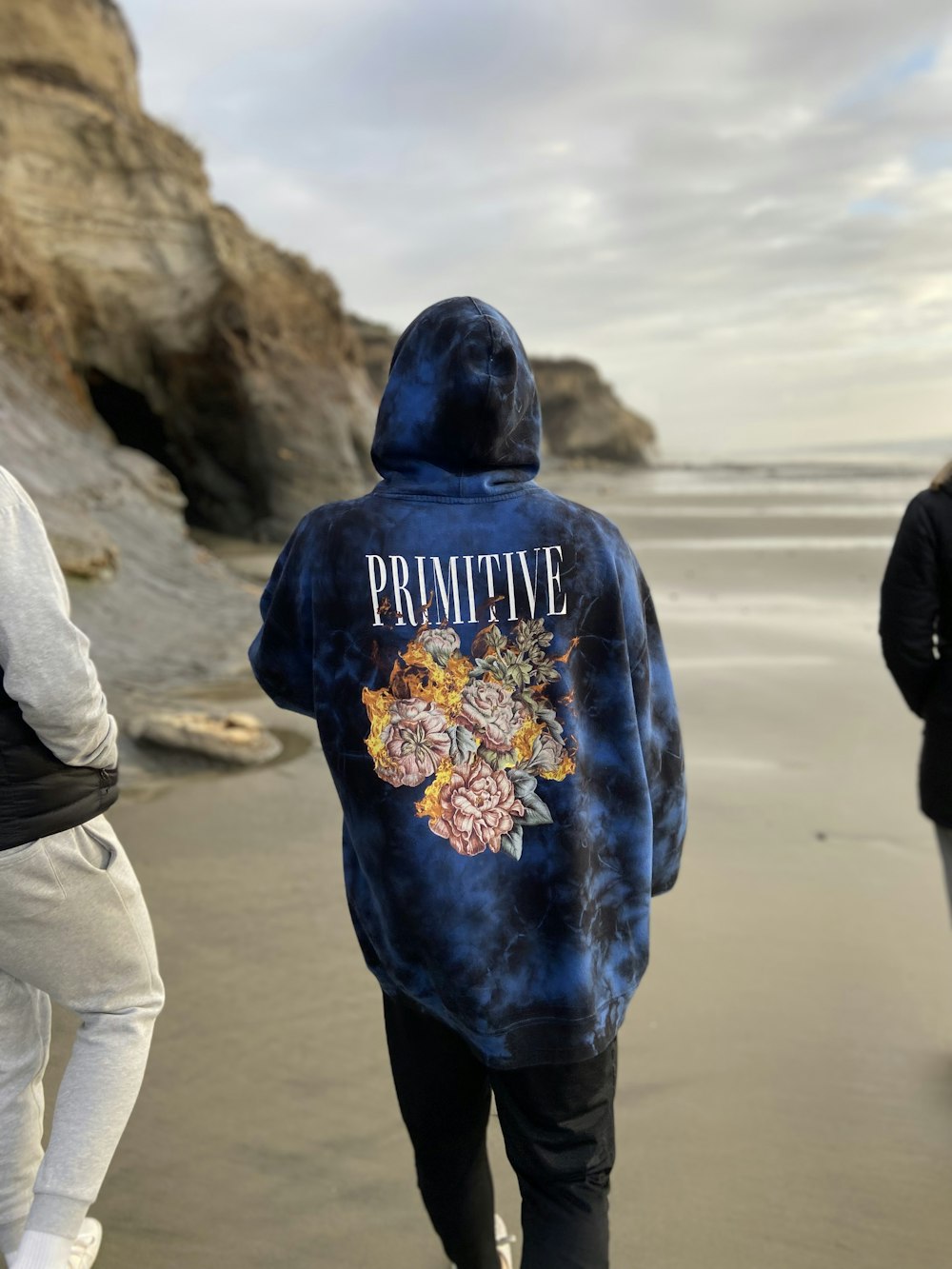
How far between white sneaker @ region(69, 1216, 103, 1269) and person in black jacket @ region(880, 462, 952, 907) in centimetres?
212

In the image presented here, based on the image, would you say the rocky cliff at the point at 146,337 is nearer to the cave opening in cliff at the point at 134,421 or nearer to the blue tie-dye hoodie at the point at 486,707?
the cave opening in cliff at the point at 134,421

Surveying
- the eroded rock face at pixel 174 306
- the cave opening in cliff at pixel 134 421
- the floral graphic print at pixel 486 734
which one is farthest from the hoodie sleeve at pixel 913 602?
the cave opening in cliff at pixel 134 421

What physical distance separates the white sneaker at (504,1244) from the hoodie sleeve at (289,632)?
1.14 metres

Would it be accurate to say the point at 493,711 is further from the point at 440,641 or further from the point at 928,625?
the point at 928,625

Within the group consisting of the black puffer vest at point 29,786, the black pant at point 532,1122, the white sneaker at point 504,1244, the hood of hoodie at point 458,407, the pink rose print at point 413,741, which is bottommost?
→ the white sneaker at point 504,1244

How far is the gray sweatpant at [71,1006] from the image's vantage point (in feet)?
5.79

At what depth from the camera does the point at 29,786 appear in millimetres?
1726

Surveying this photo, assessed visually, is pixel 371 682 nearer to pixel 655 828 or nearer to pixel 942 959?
pixel 655 828

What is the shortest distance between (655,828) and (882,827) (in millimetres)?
3444

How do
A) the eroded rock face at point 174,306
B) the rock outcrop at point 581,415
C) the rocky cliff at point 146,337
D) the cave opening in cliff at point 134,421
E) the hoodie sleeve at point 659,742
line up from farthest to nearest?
1. the rock outcrop at point 581,415
2. the cave opening in cliff at point 134,421
3. the eroded rock face at point 174,306
4. the rocky cliff at point 146,337
5. the hoodie sleeve at point 659,742

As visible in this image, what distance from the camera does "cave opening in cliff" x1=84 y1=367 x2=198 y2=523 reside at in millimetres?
15867

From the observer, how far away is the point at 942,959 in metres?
3.62

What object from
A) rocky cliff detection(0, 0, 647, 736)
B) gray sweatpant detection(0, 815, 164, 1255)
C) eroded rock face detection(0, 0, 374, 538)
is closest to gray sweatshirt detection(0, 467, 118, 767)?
gray sweatpant detection(0, 815, 164, 1255)

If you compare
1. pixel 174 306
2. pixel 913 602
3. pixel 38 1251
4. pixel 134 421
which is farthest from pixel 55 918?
pixel 134 421
